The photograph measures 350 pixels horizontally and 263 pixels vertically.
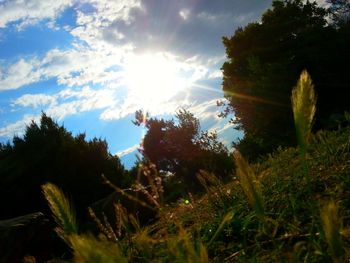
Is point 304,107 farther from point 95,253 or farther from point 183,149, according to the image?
point 183,149

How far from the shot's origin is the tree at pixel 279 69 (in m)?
Answer: 22.9

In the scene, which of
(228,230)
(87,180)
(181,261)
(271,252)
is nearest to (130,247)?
(228,230)

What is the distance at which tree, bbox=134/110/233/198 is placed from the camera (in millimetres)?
33125

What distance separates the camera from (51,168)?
2623cm

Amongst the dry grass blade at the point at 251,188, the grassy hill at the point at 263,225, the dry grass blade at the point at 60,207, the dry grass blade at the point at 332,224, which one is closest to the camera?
the dry grass blade at the point at 332,224

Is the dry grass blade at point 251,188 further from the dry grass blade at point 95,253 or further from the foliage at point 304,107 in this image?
the dry grass blade at point 95,253

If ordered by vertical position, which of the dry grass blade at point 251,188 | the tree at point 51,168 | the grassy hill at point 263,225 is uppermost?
the tree at point 51,168

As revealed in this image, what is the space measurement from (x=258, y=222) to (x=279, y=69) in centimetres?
2095

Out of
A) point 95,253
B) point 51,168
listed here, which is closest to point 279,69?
A: point 51,168

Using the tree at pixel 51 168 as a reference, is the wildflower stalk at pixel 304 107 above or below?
below

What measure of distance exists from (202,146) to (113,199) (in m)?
21.8

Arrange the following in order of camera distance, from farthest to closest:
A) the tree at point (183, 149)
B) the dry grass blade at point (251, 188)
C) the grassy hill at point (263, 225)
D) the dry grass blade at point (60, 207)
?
the tree at point (183, 149)
the dry grass blade at point (60, 207)
the dry grass blade at point (251, 188)
the grassy hill at point (263, 225)

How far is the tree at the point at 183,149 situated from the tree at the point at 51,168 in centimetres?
544

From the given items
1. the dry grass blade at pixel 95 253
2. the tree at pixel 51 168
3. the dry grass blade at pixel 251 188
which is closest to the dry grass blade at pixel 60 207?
the dry grass blade at pixel 95 253
